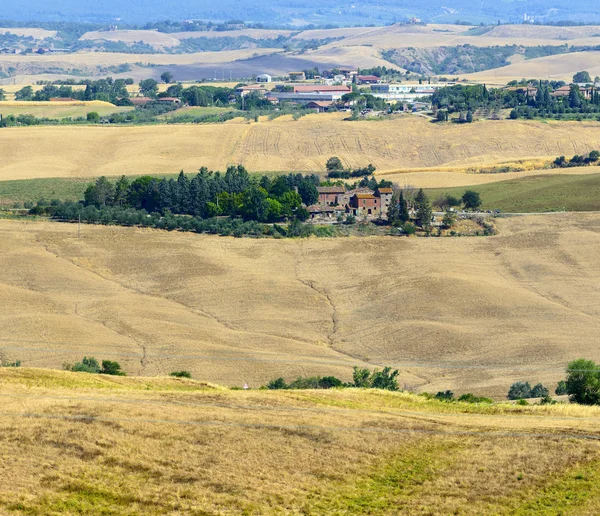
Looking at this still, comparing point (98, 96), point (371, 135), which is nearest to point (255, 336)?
point (371, 135)

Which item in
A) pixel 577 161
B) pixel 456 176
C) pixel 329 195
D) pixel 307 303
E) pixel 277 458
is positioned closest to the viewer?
pixel 277 458

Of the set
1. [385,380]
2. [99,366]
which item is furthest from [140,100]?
[385,380]

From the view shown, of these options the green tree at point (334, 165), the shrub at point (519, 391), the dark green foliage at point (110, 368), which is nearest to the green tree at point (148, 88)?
the green tree at point (334, 165)

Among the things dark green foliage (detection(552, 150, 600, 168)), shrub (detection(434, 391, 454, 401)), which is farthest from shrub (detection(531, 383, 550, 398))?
dark green foliage (detection(552, 150, 600, 168))

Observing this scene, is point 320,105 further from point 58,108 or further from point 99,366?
point 99,366

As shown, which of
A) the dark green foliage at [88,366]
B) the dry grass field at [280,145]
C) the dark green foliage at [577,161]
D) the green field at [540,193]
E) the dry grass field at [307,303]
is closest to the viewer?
the dark green foliage at [88,366]

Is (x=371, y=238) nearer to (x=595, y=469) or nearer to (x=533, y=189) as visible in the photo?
(x=533, y=189)

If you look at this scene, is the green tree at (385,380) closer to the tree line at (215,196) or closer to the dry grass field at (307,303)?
the dry grass field at (307,303)
